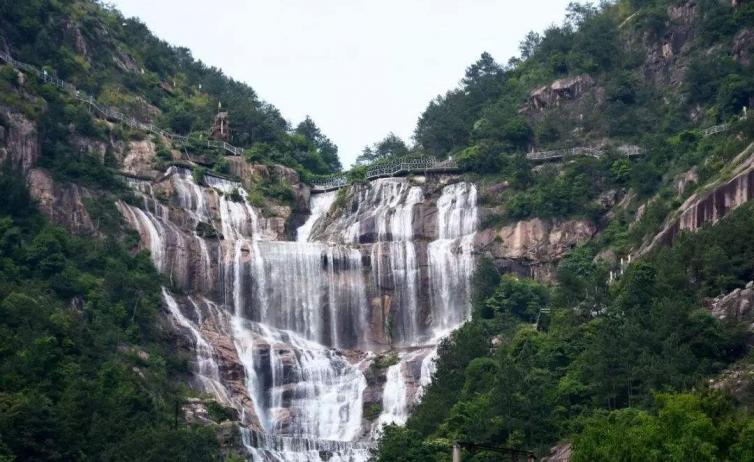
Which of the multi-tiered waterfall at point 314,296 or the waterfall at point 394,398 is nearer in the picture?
the waterfall at point 394,398

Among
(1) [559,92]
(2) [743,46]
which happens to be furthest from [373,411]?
(2) [743,46]

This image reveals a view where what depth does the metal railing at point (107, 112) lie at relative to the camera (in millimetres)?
105812

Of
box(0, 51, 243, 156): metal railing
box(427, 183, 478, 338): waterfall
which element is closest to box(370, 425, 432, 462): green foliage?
box(427, 183, 478, 338): waterfall

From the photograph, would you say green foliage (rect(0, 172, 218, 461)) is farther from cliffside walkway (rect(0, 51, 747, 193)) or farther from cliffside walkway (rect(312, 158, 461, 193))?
cliffside walkway (rect(312, 158, 461, 193))

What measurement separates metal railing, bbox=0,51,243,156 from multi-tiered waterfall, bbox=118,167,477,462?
17.2ft

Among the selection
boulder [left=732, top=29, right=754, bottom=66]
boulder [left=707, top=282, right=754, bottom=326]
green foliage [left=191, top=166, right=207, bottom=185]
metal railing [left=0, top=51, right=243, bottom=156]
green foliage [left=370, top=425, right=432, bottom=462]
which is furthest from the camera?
boulder [left=732, top=29, right=754, bottom=66]

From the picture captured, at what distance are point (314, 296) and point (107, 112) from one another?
2207 cm

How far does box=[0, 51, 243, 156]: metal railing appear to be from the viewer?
4166 inches

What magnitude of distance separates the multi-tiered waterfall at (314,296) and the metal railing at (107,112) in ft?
17.2

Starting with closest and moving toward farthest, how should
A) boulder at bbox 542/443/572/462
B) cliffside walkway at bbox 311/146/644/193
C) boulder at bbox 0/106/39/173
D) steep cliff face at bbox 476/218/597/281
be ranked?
boulder at bbox 542/443/572/462, boulder at bbox 0/106/39/173, steep cliff face at bbox 476/218/597/281, cliffside walkway at bbox 311/146/644/193

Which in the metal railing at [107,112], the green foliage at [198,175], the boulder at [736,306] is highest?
the metal railing at [107,112]

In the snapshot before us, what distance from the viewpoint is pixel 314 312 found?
9875 cm

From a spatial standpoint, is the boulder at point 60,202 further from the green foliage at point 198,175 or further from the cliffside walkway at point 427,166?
the cliffside walkway at point 427,166

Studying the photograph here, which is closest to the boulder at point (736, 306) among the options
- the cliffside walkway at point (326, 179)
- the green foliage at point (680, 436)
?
the green foliage at point (680, 436)
